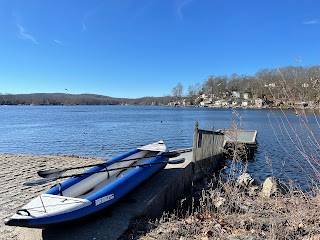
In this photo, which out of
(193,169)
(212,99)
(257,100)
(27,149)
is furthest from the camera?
(212,99)

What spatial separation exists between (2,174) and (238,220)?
7.18 metres

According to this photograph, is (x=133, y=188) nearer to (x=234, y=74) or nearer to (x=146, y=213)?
(x=146, y=213)

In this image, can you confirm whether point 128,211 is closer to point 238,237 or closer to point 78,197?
point 78,197

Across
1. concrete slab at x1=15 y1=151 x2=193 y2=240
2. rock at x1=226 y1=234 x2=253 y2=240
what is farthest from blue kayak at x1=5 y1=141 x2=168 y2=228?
rock at x1=226 y1=234 x2=253 y2=240

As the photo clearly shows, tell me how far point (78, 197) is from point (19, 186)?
2415mm

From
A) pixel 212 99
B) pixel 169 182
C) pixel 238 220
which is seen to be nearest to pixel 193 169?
pixel 169 182

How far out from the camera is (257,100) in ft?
13.5

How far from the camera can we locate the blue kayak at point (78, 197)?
3330mm

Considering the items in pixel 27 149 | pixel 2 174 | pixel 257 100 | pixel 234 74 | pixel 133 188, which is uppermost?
pixel 234 74

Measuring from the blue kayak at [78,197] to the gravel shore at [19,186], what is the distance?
1.56 ft

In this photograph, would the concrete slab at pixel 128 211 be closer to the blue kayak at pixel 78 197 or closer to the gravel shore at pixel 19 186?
the gravel shore at pixel 19 186

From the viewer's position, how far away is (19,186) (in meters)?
5.93

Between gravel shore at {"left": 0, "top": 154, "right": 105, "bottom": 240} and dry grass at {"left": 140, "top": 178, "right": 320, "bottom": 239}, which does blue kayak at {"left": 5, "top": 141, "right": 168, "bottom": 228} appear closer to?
gravel shore at {"left": 0, "top": 154, "right": 105, "bottom": 240}

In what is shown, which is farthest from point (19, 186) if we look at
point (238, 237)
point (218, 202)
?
point (238, 237)
